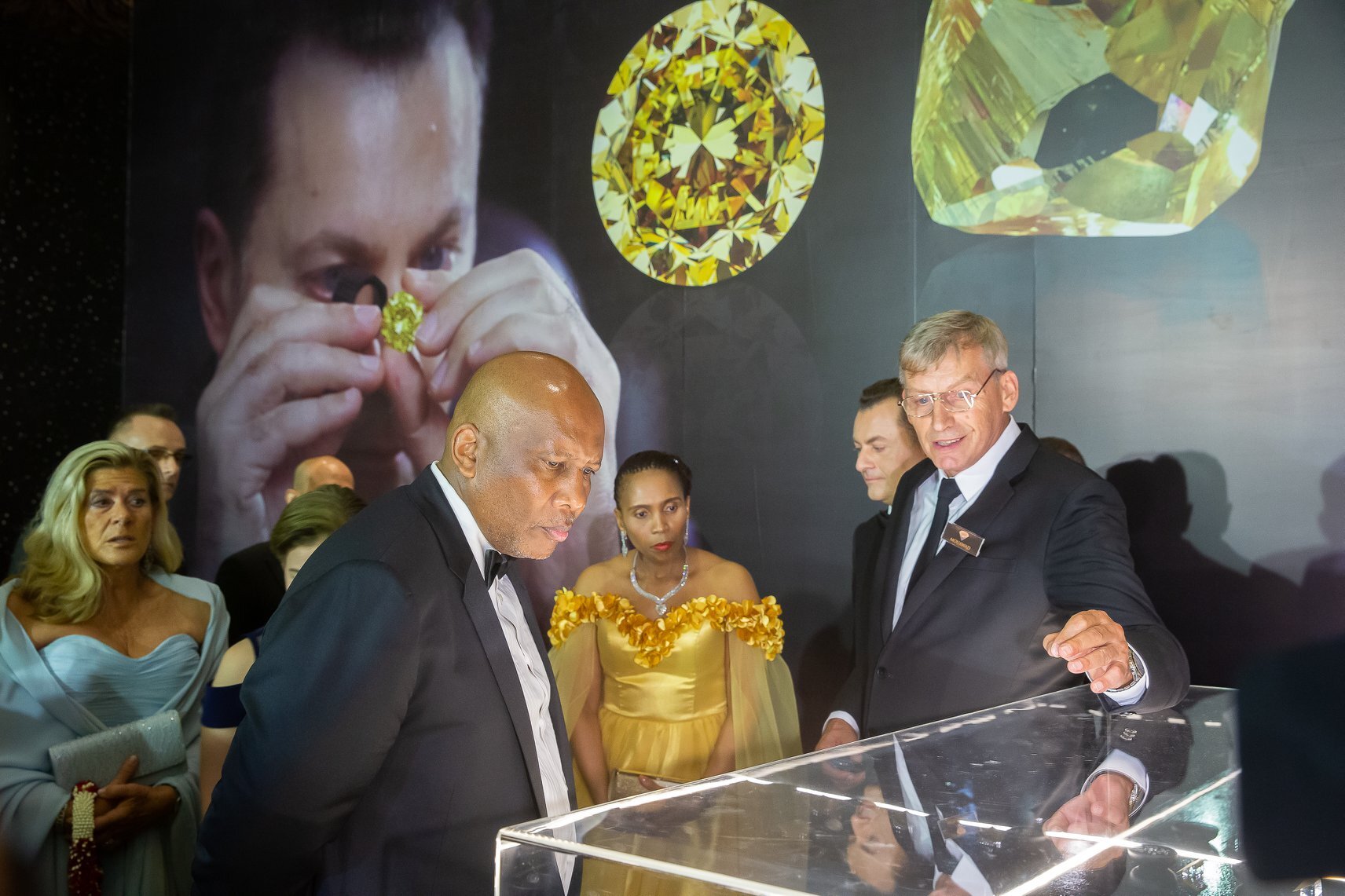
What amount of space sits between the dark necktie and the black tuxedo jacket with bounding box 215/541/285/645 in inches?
106

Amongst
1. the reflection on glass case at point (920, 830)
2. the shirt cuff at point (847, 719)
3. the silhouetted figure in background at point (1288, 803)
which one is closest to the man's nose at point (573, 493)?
the reflection on glass case at point (920, 830)

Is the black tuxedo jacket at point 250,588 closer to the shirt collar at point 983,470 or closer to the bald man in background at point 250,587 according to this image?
the bald man in background at point 250,587

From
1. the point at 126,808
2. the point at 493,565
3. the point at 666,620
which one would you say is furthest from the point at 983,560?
the point at 126,808

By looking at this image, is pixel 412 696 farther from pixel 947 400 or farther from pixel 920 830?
pixel 947 400

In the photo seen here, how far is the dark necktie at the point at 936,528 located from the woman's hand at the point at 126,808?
2005 mm

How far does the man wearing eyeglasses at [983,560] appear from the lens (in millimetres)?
2055

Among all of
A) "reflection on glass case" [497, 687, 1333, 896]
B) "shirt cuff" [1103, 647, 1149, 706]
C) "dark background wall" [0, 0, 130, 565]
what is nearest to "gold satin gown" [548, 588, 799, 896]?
"shirt cuff" [1103, 647, 1149, 706]

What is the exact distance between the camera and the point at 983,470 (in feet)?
7.49

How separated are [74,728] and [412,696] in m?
1.77

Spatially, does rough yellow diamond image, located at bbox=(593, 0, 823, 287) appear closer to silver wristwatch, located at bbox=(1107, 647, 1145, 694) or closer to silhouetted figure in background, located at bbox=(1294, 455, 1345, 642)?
silhouetted figure in background, located at bbox=(1294, 455, 1345, 642)

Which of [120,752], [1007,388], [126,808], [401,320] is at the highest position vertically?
[401,320]

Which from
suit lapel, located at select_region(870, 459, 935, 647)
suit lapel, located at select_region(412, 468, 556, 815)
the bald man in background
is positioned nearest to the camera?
suit lapel, located at select_region(412, 468, 556, 815)

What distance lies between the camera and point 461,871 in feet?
4.94

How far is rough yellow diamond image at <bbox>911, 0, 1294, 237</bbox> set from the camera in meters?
3.49
